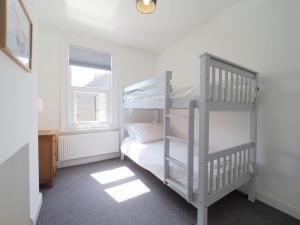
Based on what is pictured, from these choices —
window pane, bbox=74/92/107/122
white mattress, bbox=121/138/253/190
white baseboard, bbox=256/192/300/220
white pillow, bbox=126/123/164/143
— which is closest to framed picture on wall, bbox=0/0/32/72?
white mattress, bbox=121/138/253/190

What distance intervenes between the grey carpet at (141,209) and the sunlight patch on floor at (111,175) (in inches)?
5.8

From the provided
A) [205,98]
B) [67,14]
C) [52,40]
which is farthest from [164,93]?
[52,40]

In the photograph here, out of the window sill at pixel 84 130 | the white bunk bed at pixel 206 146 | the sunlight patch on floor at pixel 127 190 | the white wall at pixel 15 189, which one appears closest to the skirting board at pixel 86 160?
the window sill at pixel 84 130

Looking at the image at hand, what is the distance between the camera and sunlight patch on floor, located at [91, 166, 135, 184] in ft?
7.64

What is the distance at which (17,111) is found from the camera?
1100 mm

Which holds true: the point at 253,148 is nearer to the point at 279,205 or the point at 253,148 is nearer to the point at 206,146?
the point at 279,205

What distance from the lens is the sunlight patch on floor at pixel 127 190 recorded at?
1903 millimetres

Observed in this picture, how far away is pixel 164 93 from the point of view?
69.3 inches

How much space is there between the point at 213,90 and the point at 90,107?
2.56 meters

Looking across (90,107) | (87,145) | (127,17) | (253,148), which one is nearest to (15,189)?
(87,145)

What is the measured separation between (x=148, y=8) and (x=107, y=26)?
1388mm

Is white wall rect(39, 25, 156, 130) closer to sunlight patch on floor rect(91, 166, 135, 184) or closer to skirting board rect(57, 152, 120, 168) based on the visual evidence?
skirting board rect(57, 152, 120, 168)

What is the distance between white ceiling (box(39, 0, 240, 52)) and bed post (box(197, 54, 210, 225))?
52.1 inches

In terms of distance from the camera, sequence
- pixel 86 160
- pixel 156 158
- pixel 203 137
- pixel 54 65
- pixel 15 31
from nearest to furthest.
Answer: pixel 15 31 → pixel 203 137 → pixel 156 158 → pixel 54 65 → pixel 86 160
